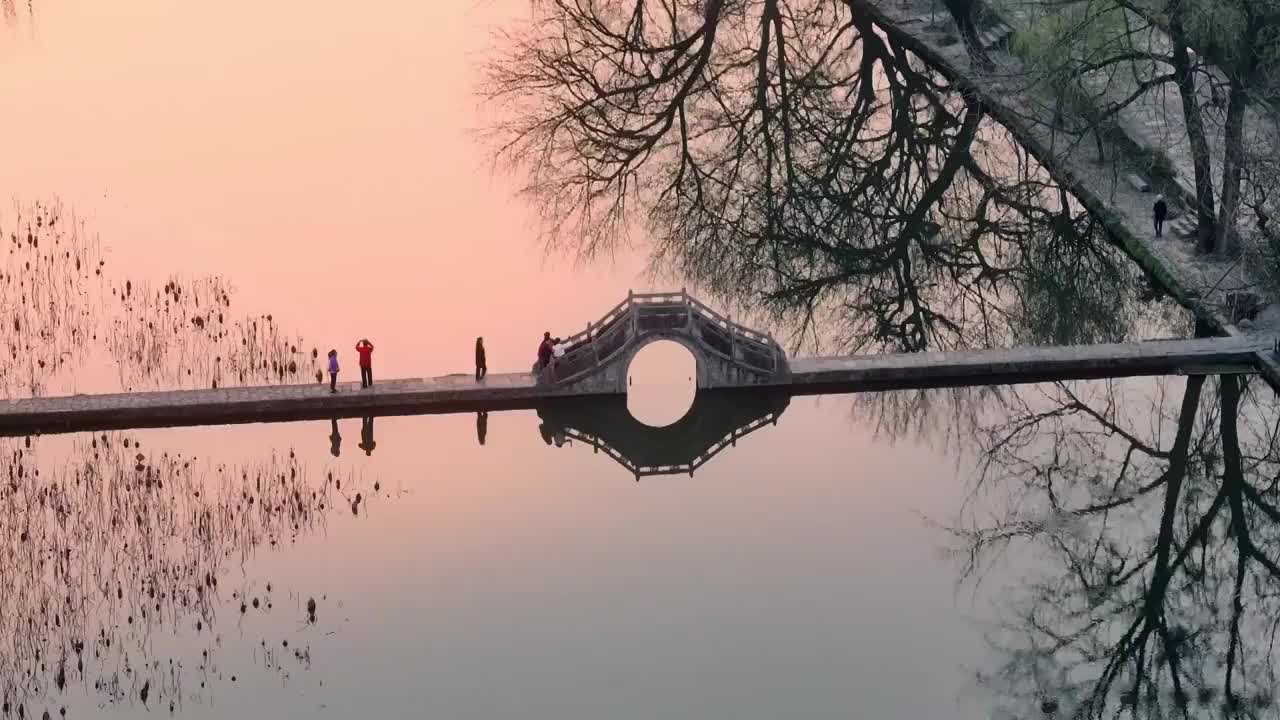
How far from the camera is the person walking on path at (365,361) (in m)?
47.2

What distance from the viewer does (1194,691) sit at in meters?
38.4

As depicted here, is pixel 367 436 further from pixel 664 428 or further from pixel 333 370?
pixel 664 428

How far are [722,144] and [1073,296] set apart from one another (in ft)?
44.4

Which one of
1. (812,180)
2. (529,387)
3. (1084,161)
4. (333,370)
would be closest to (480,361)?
(529,387)

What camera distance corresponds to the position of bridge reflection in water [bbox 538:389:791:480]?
47031mm

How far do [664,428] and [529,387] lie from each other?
2.94 meters

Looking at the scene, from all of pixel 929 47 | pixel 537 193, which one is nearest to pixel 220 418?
pixel 537 193

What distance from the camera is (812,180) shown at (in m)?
62.5

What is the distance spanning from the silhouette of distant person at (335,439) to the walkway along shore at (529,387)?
228 millimetres

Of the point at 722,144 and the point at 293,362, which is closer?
the point at 293,362

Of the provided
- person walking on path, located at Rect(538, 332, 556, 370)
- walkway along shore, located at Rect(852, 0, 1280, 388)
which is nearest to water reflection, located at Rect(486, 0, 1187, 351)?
walkway along shore, located at Rect(852, 0, 1280, 388)

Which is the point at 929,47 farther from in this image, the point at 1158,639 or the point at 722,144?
the point at 1158,639

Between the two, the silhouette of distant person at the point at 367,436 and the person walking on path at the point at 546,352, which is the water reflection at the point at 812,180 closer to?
the person walking on path at the point at 546,352

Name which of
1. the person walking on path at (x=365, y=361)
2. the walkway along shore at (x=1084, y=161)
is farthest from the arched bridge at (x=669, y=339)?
the walkway along shore at (x=1084, y=161)
